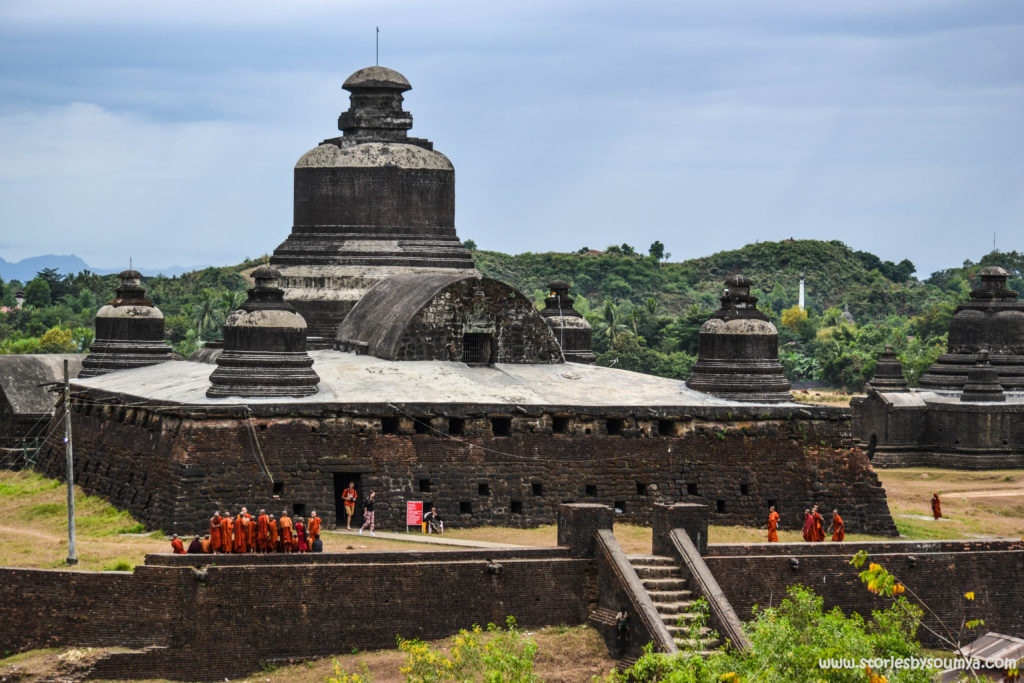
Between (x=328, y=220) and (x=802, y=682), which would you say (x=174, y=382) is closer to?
(x=328, y=220)

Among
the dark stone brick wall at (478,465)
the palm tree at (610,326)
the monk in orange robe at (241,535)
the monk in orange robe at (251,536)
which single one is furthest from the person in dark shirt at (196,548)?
the palm tree at (610,326)

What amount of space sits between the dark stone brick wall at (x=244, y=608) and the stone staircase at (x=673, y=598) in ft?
6.64

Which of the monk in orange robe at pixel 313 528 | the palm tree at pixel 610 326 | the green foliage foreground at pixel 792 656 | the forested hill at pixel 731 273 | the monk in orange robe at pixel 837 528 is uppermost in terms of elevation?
the forested hill at pixel 731 273

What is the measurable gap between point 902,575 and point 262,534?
35.2 feet

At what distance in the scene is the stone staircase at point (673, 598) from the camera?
28638 mm

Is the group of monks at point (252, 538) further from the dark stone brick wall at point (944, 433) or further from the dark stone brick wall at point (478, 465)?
the dark stone brick wall at point (944, 433)

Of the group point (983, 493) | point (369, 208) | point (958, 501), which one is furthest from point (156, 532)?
point (983, 493)

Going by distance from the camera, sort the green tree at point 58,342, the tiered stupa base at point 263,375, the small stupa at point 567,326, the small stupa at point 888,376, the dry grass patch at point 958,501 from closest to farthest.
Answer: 1. the tiered stupa base at point 263,375
2. the dry grass patch at point 958,501
3. the small stupa at point 567,326
4. the small stupa at point 888,376
5. the green tree at point 58,342

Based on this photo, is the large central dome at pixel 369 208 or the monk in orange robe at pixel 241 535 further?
the large central dome at pixel 369 208

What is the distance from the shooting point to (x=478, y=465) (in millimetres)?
34875

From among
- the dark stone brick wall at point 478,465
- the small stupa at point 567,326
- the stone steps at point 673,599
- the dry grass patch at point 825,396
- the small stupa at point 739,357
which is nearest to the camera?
the stone steps at point 673,599

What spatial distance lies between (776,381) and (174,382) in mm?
11949

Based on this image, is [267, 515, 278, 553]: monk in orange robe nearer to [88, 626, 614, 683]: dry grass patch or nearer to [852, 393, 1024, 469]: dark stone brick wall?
[88, 626, 614, 683]: dry grass patch

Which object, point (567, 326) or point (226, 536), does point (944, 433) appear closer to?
point (567, 326)
